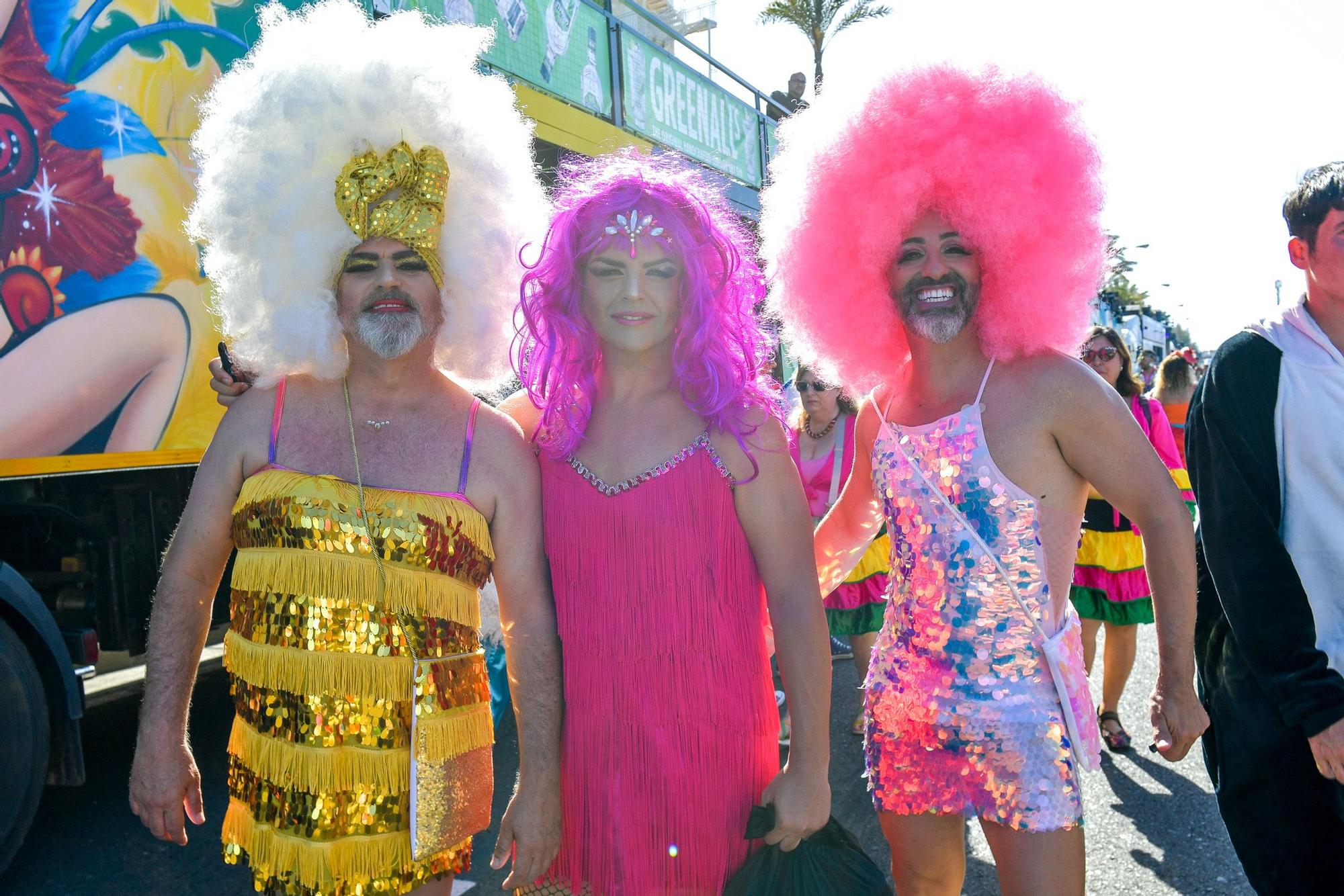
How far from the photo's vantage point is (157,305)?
3.85m

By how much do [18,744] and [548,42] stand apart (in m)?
5.16

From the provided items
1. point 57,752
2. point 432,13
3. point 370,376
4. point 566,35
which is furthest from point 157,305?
point 566,35

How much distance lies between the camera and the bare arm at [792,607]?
203 centimetres

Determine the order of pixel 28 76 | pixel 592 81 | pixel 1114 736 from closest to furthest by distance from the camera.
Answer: pixel 28 76, pixel 1114 736, pixel 592 81

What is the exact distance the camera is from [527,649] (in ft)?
7.01

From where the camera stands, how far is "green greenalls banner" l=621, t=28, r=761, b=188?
7609 mm

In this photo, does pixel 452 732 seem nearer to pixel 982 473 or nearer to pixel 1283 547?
pixel 982 473

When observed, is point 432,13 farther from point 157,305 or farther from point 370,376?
point 370,376

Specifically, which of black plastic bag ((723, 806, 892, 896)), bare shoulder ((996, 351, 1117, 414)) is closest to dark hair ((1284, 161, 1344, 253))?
bare shoulder ((996, 351, 1117, 414))

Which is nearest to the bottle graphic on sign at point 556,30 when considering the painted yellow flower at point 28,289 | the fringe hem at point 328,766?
the painted yellow flower at point 28,289

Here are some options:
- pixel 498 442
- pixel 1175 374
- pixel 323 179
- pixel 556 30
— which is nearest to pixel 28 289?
pixel 323 179

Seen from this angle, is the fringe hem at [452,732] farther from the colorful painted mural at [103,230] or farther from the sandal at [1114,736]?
the sandal at [1114,736]

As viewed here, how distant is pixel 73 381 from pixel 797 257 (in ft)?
9.00

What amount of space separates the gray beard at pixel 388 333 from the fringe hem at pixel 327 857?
3.46 feet
